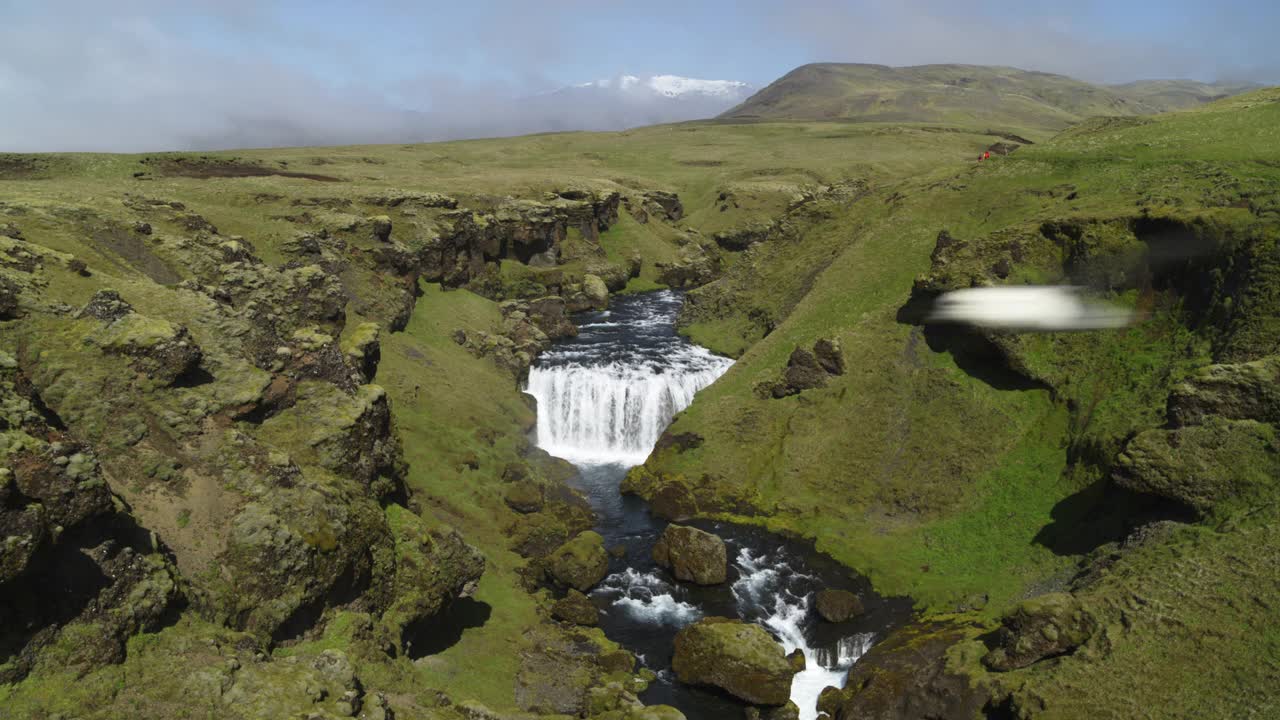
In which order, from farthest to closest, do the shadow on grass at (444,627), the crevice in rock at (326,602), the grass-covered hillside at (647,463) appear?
the shadow on grass at (444,627) → the crevice in rock at (326,602) → the grass-covered hillside at (647,463)

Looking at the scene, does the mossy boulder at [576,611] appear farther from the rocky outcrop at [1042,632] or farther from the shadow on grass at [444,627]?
the rocky outcrop at [1042,632]

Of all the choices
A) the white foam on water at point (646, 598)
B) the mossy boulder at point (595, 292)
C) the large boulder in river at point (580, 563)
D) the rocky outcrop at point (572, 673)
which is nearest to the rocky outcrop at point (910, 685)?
the white foam on water at point (646, 598)

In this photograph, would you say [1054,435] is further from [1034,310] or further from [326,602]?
[326,602]

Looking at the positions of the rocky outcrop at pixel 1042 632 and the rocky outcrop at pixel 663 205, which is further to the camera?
the rocky outcrop at pixel 663 205

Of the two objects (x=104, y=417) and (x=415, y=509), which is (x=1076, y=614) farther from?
(x=104, y=417)

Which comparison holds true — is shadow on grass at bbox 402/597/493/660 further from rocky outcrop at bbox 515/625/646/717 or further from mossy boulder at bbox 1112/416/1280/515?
mossy boulder at bbox 1112/416/1280/515

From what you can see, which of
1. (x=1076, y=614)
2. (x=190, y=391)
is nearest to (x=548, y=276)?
(x=190, y=391)

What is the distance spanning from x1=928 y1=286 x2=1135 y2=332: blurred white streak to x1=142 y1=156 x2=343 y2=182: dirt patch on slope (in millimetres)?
81886

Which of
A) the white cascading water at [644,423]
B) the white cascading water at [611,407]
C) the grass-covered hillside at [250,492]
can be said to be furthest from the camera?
the white cascading water at [611,407]

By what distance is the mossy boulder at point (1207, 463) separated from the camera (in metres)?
27.4

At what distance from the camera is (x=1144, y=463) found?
1168 inches

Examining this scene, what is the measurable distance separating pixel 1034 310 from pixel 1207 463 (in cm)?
1702

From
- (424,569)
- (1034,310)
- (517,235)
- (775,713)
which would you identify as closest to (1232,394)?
(1034,310)

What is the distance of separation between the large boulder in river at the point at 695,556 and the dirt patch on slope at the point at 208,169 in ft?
257
